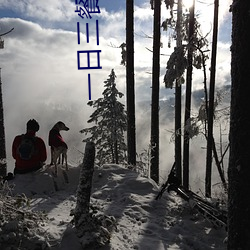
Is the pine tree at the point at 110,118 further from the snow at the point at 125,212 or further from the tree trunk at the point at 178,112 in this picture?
the snow at the point at 125,212

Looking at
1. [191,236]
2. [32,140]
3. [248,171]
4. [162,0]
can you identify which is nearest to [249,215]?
[248,171]

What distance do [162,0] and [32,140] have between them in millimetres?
11300

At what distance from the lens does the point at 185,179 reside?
17.8 meters

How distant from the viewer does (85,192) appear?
612 centimetres

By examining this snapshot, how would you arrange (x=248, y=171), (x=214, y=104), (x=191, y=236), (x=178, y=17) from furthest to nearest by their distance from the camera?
(x=178, y=17) → (x=214, y=104) → (x=191, y=236) → (x=248, y=171)

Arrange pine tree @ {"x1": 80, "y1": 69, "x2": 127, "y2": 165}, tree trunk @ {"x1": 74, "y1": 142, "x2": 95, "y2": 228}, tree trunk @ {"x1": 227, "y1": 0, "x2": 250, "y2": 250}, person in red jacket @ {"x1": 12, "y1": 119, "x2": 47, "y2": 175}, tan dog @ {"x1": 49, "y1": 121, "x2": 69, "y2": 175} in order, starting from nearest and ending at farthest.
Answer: tree trunk @ {"x1": 227, "y1": 0, "x2": 250, "y2": 250} → tree trunk @ {"x1": 74, "y1": 142, "x2": 95, "y2": 228} → person in red jacket @ {"x1": 12, "y1": 119, "x2": 47, "y2": 175} → tan dog @ {"x1": 49, "y1": 121, "x2": 69, "y2": 175} → pine tree @ {"x1": 80, "y1": 69, "x2": 127, "y2": 165}

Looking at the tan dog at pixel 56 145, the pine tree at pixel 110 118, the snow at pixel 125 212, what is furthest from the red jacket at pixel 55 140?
the pine tree at pixel 110 118

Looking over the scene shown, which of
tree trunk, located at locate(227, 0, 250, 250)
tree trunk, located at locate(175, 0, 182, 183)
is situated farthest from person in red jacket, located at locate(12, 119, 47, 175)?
tree trunk, located at locate(175, 0, 182, 183)

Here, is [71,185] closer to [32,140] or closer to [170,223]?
[32,140]

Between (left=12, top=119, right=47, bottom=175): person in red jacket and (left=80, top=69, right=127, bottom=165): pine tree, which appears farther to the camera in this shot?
(left=80, top=69, right=127, bottom=165): pine tree

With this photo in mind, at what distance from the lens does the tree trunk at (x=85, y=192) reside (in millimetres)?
5934

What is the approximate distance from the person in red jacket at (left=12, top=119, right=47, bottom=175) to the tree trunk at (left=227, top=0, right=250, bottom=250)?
6287 mm

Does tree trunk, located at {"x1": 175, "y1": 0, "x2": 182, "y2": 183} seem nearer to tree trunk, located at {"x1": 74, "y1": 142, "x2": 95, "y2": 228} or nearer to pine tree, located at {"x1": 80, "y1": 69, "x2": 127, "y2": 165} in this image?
pine tree, located at {"x1": 80, "y1": 69, "x2": 127, "y2": 165}

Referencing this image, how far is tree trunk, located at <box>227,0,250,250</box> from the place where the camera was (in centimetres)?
481
